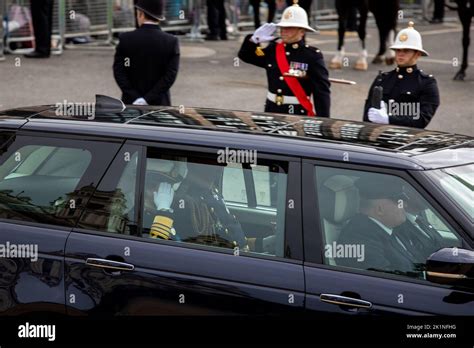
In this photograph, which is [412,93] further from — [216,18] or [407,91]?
[216,18]

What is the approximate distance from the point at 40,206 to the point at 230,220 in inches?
38.4

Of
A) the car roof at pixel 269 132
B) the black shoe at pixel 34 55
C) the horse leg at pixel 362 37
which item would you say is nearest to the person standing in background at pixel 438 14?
the horse leg at pixel 362 37

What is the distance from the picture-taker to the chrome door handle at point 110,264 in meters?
5.03

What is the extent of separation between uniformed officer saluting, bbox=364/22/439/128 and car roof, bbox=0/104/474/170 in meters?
2.09

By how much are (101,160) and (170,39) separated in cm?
409

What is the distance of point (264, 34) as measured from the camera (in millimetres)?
8664

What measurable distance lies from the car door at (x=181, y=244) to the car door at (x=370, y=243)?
0.29ft

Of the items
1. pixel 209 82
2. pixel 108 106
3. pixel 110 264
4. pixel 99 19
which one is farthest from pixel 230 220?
pixel 99 19

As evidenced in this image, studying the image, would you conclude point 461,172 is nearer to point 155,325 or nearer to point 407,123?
point 155,325

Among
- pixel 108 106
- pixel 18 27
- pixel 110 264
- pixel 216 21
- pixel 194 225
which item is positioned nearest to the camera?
pixel 110 264

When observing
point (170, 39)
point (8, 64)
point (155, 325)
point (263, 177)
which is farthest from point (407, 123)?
point (8, 64)

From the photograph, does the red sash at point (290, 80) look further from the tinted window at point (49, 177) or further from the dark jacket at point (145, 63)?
the tinted window at point (49, 177)

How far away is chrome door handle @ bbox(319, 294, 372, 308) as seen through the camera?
15.6 feet

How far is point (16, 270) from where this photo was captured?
5211 mm
